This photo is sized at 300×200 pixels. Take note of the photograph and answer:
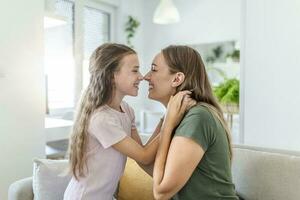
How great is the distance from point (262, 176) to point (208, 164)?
0.46 metres

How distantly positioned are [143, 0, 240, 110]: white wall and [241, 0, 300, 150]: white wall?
173 centimetres

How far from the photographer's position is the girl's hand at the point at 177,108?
1.09 metres

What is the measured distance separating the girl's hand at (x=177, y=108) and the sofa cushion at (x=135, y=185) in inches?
22.1

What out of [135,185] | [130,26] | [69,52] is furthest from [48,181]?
[130,26]

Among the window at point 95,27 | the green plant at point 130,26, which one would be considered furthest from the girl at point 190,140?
the green plant at point 130,26

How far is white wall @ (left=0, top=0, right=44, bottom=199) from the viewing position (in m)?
1.75

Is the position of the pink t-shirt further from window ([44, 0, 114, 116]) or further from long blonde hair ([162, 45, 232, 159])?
window ([44, 0, 114, 116])

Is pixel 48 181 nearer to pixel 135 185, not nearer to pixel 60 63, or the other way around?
pixel 135 185

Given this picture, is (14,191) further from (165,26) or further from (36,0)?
(165,26)

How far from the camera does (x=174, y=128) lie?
1.09m

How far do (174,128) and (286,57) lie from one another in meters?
1.03

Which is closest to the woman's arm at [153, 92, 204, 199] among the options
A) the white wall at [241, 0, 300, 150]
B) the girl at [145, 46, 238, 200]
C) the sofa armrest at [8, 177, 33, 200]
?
the girl at [145, 46, 238, 200]

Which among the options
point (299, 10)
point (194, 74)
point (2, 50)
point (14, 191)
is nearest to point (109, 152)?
point (194, 74)

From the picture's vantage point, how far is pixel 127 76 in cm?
116
